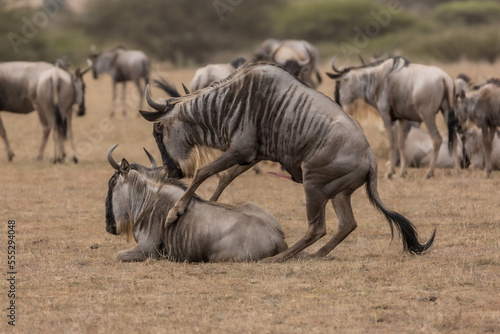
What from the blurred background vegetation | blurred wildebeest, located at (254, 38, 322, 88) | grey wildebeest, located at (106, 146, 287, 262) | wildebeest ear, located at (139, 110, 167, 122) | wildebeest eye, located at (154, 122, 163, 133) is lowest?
the blurred background vegetation

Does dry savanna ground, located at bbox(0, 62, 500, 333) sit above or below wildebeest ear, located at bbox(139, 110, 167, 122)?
below

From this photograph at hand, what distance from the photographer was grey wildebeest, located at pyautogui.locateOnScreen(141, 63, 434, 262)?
6582mm

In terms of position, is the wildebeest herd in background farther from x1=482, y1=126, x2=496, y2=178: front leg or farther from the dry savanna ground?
x1=482, y1=126, x2=496, y2=178: front leg

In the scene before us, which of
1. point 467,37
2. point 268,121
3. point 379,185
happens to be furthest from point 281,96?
point 467,37

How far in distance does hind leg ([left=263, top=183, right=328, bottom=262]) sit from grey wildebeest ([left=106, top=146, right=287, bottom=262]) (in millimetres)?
108

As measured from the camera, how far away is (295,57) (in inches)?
666

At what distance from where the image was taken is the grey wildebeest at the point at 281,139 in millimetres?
6582

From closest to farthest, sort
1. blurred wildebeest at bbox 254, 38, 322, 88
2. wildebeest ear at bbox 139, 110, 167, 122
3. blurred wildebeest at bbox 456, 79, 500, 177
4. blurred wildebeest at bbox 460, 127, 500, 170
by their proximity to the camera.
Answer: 1. wildebeest ear at bbox 139, 110, 167, 122
2. blurred wildebeest at bbox 456, 79, 500, 177
3. blurred wildebeest at bbox 460, 127, 500, 170
4. blurred wildebeest at bbox 254, 38, 322, 88

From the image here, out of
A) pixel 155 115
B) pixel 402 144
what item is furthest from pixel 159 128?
pixel 402 144

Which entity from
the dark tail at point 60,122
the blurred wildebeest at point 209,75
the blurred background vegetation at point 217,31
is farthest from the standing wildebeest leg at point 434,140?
the blurred background vegetation at point 217,31

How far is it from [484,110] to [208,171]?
228 inches

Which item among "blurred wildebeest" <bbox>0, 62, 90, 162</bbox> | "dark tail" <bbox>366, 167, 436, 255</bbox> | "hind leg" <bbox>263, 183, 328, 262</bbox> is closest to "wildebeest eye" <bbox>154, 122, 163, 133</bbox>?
"hind leg" <bbox>263, 183, 328, 262</bbox>

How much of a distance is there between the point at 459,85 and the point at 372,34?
31328mm

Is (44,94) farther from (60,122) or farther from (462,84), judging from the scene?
(462,84)
